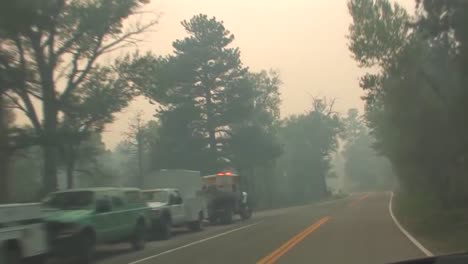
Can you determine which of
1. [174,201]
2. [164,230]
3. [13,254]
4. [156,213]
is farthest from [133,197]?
[13,254]

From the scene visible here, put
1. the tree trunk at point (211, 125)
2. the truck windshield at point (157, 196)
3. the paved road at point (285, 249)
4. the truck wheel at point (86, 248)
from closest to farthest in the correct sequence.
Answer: the paved road at point (285, 249) < the truck wheel at point (86, 248) < the truck windshield at point (157, 196) < the tree trunk at point (211, 125)

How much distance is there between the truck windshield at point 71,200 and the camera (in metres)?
17.6

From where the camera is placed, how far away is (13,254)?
41.6 ft

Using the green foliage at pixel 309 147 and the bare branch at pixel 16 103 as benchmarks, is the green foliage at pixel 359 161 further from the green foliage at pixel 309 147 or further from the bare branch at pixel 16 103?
the bare branch at pixel 16 103

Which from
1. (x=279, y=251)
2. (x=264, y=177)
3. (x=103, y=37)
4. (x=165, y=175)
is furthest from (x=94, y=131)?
(x=264, y=177)

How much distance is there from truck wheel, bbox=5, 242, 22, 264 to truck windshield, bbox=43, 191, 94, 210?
4.64 m

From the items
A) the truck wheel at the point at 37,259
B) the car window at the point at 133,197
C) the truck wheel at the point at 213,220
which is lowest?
the truck wheel at the point at 37,259

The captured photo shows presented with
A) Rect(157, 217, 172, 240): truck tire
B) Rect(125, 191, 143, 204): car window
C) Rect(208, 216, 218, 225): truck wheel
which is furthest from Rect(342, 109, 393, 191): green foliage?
Rect(125, 191, 143, 204): car window

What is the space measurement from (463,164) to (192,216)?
11.8 metres

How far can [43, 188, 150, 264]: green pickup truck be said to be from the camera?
52.1 ft

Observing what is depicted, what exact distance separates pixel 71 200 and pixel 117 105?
19.7m

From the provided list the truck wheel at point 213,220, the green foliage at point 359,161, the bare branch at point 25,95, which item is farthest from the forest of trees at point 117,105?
the green foliage at point 359,161

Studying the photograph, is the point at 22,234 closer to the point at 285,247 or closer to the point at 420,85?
the point at 285,247

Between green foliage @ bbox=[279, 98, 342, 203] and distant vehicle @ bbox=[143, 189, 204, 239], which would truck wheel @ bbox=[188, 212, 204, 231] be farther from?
green foliage @ bbox=[279, 98, 342, 203]
